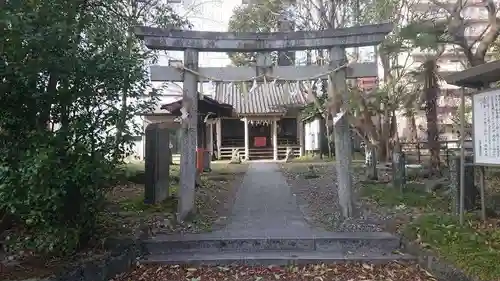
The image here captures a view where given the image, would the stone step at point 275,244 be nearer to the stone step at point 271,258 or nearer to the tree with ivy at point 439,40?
the stone step at point 271,258

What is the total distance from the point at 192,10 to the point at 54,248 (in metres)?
12.9

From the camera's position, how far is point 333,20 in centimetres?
1662

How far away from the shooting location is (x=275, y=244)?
6457 millimetres

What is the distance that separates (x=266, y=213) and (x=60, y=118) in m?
4.64

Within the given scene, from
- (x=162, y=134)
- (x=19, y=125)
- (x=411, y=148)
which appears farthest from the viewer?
(x=411, y=148)

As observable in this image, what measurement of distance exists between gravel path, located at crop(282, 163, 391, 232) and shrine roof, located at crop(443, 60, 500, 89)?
257 centimetres

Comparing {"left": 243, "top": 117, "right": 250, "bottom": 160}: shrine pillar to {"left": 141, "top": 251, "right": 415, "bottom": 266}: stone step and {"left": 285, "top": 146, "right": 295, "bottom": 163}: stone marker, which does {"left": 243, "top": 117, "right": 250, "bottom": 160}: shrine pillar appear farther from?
{"left": 141, "top": 251, "right": 415, "bottom": 266}: stone step

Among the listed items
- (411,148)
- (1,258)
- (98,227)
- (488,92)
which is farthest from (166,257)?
(411,148)

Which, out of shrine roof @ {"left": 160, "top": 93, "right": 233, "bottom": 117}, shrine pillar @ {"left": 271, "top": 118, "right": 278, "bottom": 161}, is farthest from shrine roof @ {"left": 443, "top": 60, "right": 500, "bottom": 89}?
shrine pillar @ {"left": 271, "top": 118, "right": 278, "bottom": 161}

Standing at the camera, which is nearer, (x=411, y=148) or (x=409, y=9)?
(x=409, y=9)

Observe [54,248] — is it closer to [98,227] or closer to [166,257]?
[98,227]

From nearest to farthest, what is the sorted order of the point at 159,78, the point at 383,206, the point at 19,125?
1. the point at 19,125
2. the point at 159,78
3. the point at 383,206

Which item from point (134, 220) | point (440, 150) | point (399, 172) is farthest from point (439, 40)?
point (440, 150)

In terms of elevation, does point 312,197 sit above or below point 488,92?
below
